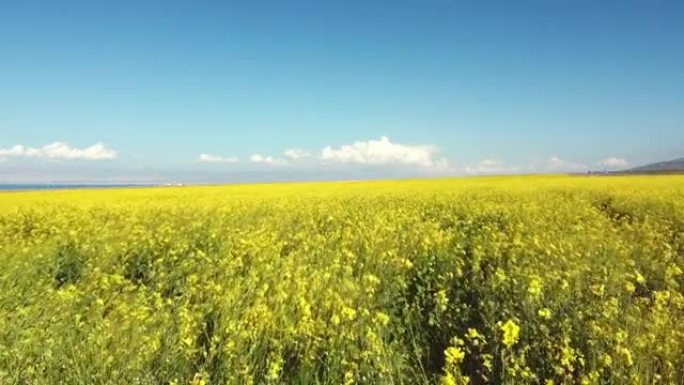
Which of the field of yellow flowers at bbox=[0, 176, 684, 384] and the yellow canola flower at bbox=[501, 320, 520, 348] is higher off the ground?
the yellow canola flower at bbox=[501, 320, 520, 348]

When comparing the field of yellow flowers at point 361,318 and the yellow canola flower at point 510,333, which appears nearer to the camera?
the yellow canola flower at point 510,333

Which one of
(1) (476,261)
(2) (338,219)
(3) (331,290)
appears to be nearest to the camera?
(3) (331,290)

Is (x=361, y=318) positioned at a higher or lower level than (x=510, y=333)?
lower

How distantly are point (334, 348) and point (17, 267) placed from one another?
Result: 17.6 feet

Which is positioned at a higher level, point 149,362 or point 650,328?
point 650,328

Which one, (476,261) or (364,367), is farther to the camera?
(476,261)

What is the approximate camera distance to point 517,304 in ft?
14.7

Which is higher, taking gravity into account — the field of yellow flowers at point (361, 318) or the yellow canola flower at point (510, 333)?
the yellow canola flower at point (510, 333)

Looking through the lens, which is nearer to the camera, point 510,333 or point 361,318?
point 510,333

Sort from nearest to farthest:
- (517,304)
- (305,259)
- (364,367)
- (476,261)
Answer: (364,367) → (517,304) → (476,261) → (305,259)

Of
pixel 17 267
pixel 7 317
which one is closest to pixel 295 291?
pixel 7 317

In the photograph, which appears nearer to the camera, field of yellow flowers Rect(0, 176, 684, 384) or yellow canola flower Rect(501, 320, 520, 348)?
yellow canola flower Rect(501, 320, 520, 348)

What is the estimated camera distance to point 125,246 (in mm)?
8578

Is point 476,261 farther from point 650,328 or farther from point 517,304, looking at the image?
point 650,328
